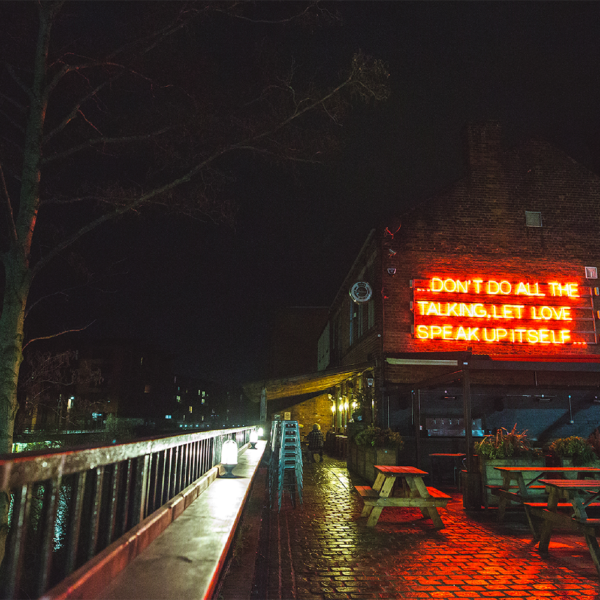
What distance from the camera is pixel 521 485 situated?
22.4 ft

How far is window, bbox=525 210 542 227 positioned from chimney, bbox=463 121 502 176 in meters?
1.74

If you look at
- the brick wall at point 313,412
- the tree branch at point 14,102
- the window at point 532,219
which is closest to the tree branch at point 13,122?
the tree branch at point 14,102

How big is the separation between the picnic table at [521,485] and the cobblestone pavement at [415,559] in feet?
1.36

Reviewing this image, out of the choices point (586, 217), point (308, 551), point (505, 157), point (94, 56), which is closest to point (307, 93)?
point (94, 56)

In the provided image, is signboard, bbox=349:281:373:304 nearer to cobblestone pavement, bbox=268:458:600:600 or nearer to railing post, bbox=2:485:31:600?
cobblestone pavement, bbox=268:458:600:600

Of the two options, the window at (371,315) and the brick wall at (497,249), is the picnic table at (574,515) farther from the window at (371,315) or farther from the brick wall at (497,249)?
the window at (371,315)

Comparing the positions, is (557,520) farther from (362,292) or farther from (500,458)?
(362,292)

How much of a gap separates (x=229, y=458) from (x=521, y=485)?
4.39 metres

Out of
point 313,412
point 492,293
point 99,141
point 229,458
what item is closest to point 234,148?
point 99,141

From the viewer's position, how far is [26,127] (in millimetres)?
8023

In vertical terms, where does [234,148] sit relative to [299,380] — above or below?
above

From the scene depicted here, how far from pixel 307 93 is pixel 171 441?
7.13 metres

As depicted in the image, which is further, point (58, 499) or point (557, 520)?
point (557, 520)

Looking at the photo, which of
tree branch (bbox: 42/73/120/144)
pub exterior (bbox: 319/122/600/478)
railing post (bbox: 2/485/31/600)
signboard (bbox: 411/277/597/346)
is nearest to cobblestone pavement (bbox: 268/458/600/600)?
railing post (bbox: 2/485/31/600)
